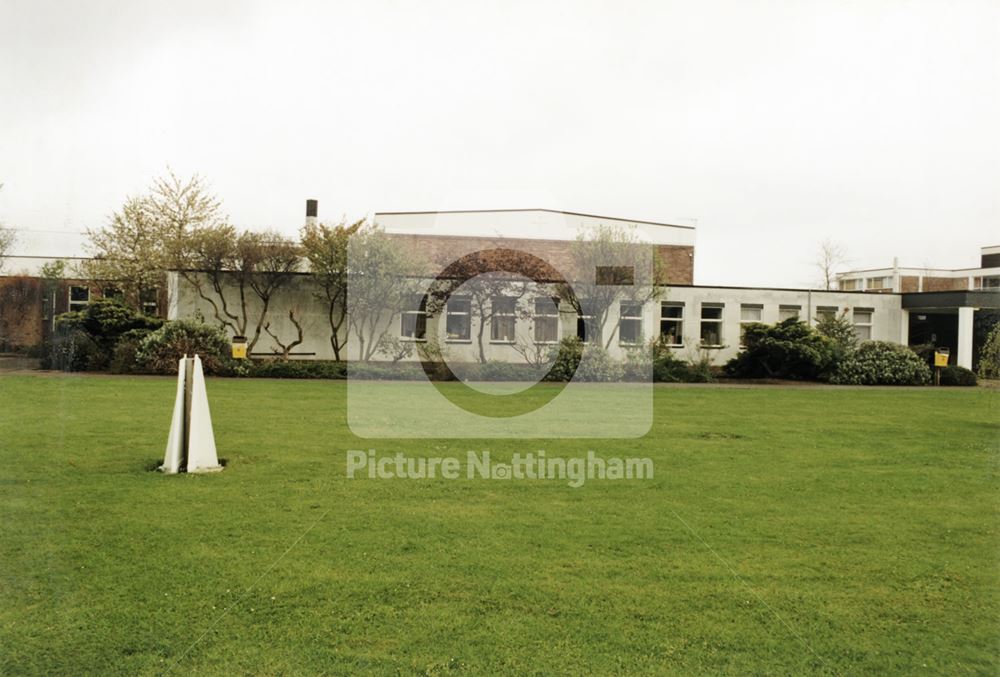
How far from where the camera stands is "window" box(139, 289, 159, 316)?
30.4 metres

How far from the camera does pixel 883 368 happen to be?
2527cm

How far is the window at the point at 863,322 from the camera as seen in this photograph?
31.5 m

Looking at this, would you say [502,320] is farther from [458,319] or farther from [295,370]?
[295,370]

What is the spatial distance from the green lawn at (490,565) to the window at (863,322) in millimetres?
22744

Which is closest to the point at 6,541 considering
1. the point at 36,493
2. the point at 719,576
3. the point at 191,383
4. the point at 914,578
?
the point at 36,493

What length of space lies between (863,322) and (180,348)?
25593 mm

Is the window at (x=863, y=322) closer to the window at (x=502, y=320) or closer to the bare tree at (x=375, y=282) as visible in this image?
the window at (x=502, y=320)

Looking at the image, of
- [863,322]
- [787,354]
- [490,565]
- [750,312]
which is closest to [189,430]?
[490,565]

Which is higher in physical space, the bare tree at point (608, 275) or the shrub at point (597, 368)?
the bare tree at point (608, 275)

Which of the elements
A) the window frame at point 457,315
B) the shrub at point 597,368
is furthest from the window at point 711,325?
the window frame at point 457,315

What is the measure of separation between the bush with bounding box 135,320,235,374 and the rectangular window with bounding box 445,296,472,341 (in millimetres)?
7815

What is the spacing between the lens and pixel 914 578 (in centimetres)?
523

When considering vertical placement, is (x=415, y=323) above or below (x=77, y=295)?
below

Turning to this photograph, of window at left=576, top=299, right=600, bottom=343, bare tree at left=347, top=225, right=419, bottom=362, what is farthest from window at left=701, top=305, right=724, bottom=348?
bare tree at left=347, top=225, right=419, bottom=362
